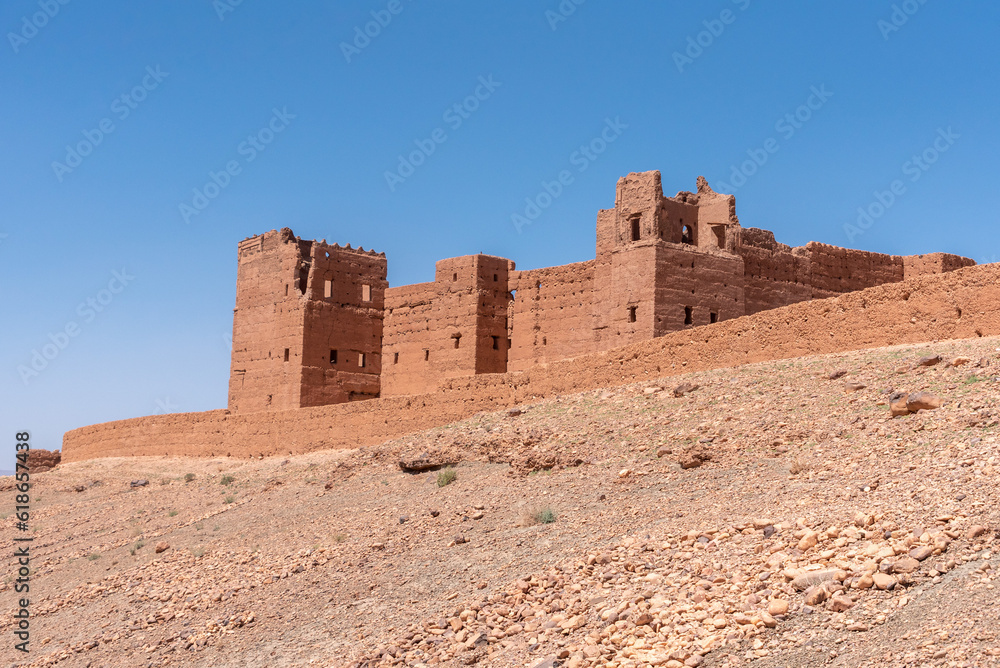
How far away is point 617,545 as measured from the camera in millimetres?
10586

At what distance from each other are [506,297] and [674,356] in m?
11.9

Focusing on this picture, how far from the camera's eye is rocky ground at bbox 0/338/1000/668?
8172mm

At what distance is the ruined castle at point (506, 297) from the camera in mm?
25938

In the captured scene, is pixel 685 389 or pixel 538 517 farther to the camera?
pixel 685 389

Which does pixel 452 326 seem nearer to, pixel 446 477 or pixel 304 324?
pixel 304 324

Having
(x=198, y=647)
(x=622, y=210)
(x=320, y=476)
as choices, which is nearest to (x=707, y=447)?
(x=198, y=647)

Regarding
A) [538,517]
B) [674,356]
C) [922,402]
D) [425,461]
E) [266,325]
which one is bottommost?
[538,517]

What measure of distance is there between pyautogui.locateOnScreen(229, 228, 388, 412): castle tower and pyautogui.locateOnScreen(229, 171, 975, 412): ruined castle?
0.15 ft

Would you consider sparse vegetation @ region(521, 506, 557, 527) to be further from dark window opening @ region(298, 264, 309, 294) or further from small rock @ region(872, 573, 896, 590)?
dark window opening @ region(298, 264, 309, 294)

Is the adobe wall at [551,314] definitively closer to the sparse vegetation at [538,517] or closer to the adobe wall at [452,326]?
the adobe wall at [452,326]

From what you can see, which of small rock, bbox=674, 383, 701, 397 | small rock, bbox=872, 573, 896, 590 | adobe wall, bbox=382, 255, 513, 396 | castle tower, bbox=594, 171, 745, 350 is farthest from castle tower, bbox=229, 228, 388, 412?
small rock, bbox=872, 573, 896, 590

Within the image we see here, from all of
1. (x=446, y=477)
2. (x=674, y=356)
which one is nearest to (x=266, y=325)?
(x=674, y=356)

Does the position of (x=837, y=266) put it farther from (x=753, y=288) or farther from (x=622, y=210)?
(x=622, y=210)

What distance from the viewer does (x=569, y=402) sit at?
59.8ft
